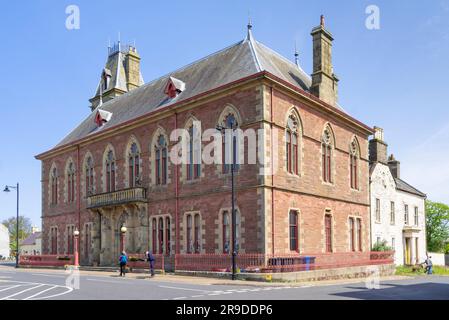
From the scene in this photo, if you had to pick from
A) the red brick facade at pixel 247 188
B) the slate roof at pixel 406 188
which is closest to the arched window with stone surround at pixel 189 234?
the red brick facade at pixel 247 188

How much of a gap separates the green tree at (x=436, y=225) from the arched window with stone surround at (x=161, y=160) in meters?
53.5

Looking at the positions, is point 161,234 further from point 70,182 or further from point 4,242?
point 4,242

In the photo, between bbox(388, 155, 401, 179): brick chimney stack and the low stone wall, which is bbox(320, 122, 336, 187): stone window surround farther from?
bbox(388, 155, 401, 179): brick chimney stack

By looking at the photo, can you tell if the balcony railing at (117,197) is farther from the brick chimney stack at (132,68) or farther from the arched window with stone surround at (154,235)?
the brick chimney stack at (132,68)

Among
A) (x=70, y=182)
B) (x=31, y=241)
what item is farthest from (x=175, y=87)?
(x=31, y=241)

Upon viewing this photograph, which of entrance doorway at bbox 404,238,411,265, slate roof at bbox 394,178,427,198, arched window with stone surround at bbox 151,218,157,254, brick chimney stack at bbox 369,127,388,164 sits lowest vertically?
entrance doorway at bbox 404,238,411,265

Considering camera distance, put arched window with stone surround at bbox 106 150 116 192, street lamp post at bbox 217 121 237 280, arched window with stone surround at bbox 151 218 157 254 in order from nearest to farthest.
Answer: street lamp post at bbox 217 121 237 280
arched window with stone surround at bbox 151 218 157 254
arched window with stone surround at bbox 106 150 116 192

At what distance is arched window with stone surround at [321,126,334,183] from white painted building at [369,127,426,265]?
890 centimetres

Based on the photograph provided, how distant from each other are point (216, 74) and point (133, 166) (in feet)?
28.4

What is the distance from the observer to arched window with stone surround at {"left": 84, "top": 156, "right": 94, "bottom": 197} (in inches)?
1475

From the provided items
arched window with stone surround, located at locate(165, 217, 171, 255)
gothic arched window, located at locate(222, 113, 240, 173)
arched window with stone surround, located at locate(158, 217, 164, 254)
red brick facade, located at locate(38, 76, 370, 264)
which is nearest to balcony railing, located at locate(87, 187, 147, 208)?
red brick facade, located at locate(38, 76, 370, 264)

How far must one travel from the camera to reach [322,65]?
3084cm

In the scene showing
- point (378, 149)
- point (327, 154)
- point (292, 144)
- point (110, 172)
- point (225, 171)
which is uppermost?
point (378, 149)
